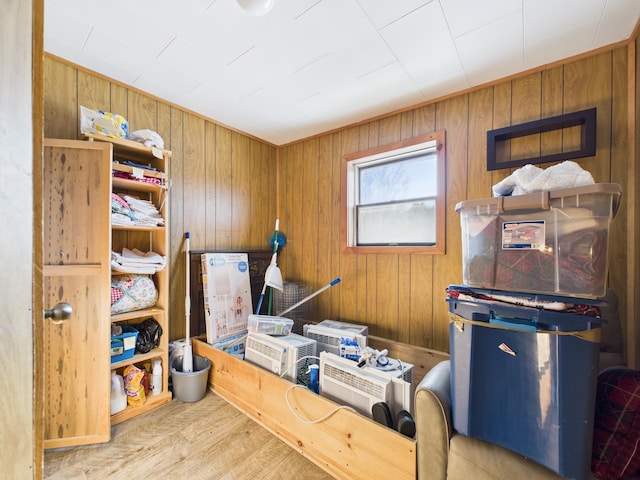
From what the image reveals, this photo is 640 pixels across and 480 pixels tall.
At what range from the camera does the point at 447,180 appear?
2.13 m

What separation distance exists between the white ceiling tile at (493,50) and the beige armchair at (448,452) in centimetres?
184

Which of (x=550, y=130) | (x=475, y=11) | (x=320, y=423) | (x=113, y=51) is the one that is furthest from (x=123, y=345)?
(x=550, y=130)

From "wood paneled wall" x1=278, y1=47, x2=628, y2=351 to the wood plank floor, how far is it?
1.26 m

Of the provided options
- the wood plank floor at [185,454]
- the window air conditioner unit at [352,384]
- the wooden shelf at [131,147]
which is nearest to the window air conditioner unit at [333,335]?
the window air conditioner unit at [352,384]

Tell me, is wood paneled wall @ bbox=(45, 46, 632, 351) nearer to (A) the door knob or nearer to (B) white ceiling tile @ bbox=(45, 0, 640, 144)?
(B) white ceiling tile @ bbox=(45, 0, 640, 144)

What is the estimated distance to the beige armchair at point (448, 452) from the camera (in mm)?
999

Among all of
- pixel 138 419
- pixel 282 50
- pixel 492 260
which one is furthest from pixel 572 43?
pixel 138 419

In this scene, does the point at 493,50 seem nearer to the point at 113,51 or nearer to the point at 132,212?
the point at 113,51

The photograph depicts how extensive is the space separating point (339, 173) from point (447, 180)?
3.39ft

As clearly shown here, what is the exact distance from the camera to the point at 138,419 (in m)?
1.82

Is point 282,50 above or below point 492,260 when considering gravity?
above

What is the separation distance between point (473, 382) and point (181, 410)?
1897 mm

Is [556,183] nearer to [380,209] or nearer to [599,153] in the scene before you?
[599,153]

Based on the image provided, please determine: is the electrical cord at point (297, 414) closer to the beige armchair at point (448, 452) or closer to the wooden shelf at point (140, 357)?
the beige armchair at point (448, 452)
